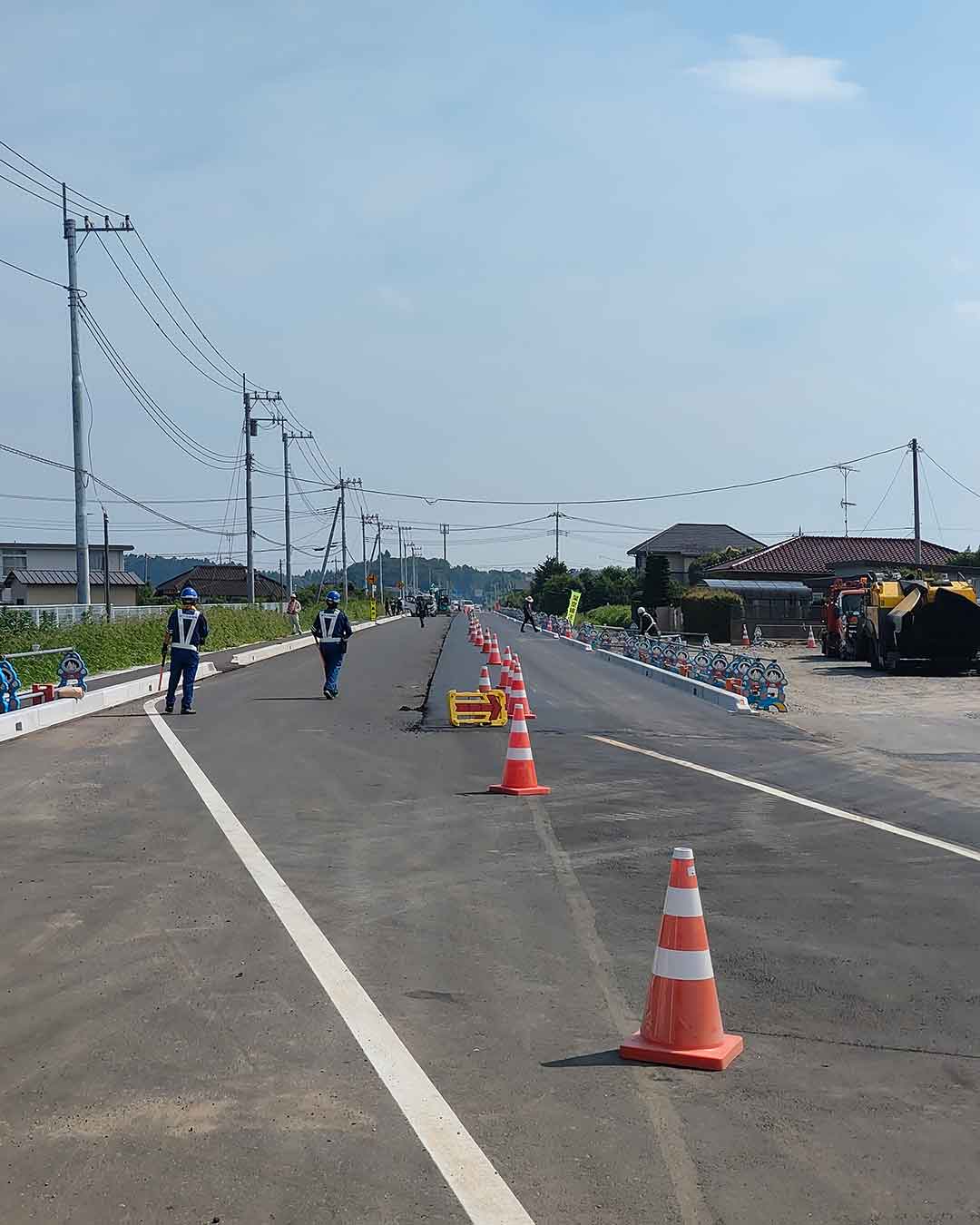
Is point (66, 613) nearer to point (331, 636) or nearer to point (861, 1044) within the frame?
point (331, 636)

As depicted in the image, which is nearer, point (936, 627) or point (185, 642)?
point (185, 642)

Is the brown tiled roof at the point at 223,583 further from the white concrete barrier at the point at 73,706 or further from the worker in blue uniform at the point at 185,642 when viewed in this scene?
the worker in blue uniform at the point at 185,642

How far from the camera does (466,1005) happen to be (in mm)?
5980

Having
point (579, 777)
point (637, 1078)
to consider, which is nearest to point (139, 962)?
point (637, 1078)

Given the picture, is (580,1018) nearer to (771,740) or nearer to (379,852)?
(379,852)

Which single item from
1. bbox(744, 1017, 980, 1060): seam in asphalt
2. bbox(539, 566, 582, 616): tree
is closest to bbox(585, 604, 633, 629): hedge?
bbox(539, 566, 582, 616): tree

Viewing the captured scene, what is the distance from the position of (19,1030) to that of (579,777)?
869 cm

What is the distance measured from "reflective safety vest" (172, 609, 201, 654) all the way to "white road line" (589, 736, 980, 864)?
261 inches

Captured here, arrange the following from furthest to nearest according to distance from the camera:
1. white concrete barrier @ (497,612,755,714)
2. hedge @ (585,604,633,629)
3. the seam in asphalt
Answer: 1. hedge @ (585,604,633,629)
2. white concrete barrier @ (497,612,755,714)
3. the seam in asphalt

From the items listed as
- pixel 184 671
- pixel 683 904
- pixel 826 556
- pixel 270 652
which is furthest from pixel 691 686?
pixel 826 556

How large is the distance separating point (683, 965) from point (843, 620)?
37.8 metres

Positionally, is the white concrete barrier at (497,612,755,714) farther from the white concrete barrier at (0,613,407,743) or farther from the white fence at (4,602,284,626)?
the white fence at (4,602,284,626)

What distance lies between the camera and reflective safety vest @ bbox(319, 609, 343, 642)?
23328mm

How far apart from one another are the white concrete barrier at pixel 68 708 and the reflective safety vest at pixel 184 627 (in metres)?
1.98
